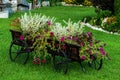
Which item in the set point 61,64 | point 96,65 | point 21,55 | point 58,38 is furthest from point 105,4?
point 58,38

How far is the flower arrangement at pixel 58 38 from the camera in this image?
402 inches

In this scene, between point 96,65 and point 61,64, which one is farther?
point 96,65

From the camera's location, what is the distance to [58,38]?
33.9 ft

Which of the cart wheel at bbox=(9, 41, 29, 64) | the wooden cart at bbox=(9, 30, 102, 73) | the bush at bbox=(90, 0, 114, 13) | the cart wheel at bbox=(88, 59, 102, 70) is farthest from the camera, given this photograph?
the bush at bbox=(90, 0, 114, 13)

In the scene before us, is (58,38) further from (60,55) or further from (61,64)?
(61,64)

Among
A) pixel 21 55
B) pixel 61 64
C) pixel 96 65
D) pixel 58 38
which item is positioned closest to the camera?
pixel 58 38

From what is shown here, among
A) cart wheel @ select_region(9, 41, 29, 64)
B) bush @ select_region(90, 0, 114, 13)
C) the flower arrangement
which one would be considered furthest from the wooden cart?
bush @ select_region(90, 0, 114, 13)

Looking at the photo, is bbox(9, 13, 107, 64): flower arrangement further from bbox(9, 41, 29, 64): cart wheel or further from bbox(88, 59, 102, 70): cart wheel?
bbox(88, 59, 102, 70): cart wheel

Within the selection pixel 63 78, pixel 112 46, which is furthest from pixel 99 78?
pixel 112 46

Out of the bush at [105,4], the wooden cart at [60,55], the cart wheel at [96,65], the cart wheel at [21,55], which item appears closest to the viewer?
the wooden cart at [60,55]

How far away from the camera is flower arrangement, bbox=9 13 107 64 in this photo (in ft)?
33.5

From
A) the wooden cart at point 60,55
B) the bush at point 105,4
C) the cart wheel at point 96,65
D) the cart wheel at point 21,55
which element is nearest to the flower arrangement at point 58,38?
the wooden cart at point 60,55

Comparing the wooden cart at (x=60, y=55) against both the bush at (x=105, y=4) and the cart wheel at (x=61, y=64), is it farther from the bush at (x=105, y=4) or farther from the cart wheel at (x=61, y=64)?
the bush at (x=105, y=4)

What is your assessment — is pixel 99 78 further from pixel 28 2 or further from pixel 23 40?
pixel 28 2
